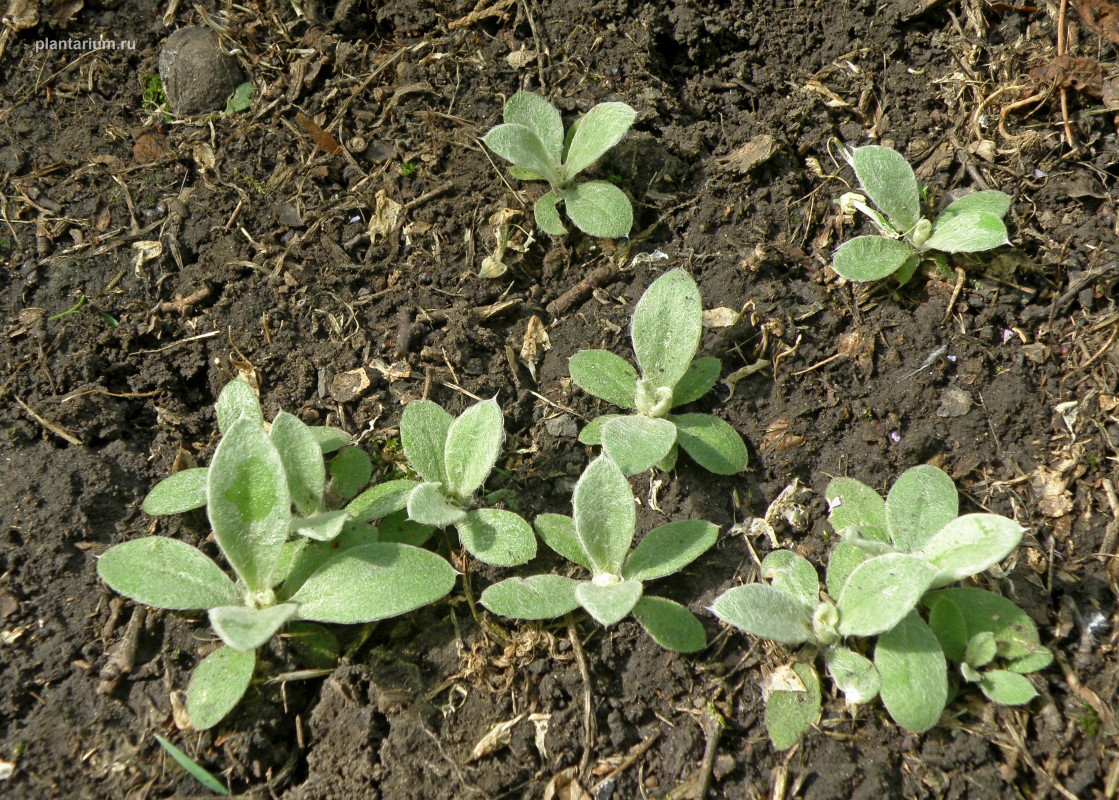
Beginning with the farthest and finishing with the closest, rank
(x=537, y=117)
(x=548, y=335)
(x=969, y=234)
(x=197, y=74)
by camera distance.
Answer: (x=197, y=74), (x=537, y=117), (x=548, y=335), (x=969, y=234)

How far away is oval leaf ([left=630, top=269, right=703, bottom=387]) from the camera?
188 centimetres

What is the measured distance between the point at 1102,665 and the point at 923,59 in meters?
1.67

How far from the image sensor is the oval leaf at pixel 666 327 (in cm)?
188

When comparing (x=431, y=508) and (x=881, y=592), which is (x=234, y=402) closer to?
(x=431, y=508)

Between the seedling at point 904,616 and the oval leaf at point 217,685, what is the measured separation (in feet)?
3.16

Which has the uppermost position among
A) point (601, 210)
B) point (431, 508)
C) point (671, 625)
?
point (601, 210)

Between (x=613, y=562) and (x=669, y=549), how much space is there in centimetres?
13

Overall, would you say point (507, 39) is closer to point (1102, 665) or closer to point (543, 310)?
point (543, 310)

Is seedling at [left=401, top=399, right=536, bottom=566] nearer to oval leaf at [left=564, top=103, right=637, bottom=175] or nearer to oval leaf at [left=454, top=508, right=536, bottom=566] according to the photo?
oval leaf at [left=454, top=508, right=536, bottom=566]

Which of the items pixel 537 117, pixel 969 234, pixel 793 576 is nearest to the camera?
pixel 793 576

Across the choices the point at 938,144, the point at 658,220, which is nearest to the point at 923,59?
the point at 938,144

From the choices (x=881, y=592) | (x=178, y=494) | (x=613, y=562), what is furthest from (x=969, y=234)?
(x=178, y=494)

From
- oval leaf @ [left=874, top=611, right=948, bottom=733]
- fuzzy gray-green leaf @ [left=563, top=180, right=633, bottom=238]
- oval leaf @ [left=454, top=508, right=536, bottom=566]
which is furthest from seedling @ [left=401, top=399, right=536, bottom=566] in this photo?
oval leaf @ [left=874, top=611, right=948, bottom=733]

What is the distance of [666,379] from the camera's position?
1917mm
